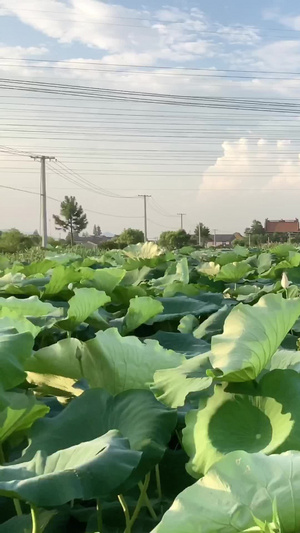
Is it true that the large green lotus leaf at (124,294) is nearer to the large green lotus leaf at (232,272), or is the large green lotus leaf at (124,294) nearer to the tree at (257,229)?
the large green lotus leaf at (232,272)

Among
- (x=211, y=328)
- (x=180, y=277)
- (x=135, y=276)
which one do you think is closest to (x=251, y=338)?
(x=211, y=328)

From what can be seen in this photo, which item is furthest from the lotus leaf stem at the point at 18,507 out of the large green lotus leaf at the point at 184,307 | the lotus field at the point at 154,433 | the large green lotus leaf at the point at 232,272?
the large green lotus leaf at the point at 232,272

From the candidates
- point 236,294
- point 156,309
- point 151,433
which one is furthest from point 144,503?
point 236,294

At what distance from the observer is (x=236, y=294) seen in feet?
6.57

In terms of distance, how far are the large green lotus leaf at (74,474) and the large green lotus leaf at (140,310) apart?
585 mm

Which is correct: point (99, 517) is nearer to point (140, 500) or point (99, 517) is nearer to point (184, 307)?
point (140, 500)

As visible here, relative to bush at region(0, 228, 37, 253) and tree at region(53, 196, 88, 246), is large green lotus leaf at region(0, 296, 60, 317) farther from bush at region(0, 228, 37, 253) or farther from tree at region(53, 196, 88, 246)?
tree at region(53, 196, 88, 246)

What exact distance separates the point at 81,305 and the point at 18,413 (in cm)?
45

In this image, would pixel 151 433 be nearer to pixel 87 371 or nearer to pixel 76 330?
pixel 87 371

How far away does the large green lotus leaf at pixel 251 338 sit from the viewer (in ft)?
1.97

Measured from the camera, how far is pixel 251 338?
0.64 meters

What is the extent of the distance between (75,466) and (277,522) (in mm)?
182

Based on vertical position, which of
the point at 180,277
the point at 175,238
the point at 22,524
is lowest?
the point at 175,238

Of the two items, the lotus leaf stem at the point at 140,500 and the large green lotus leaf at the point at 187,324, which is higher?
the large green lotus leaf at the point at 187,324
